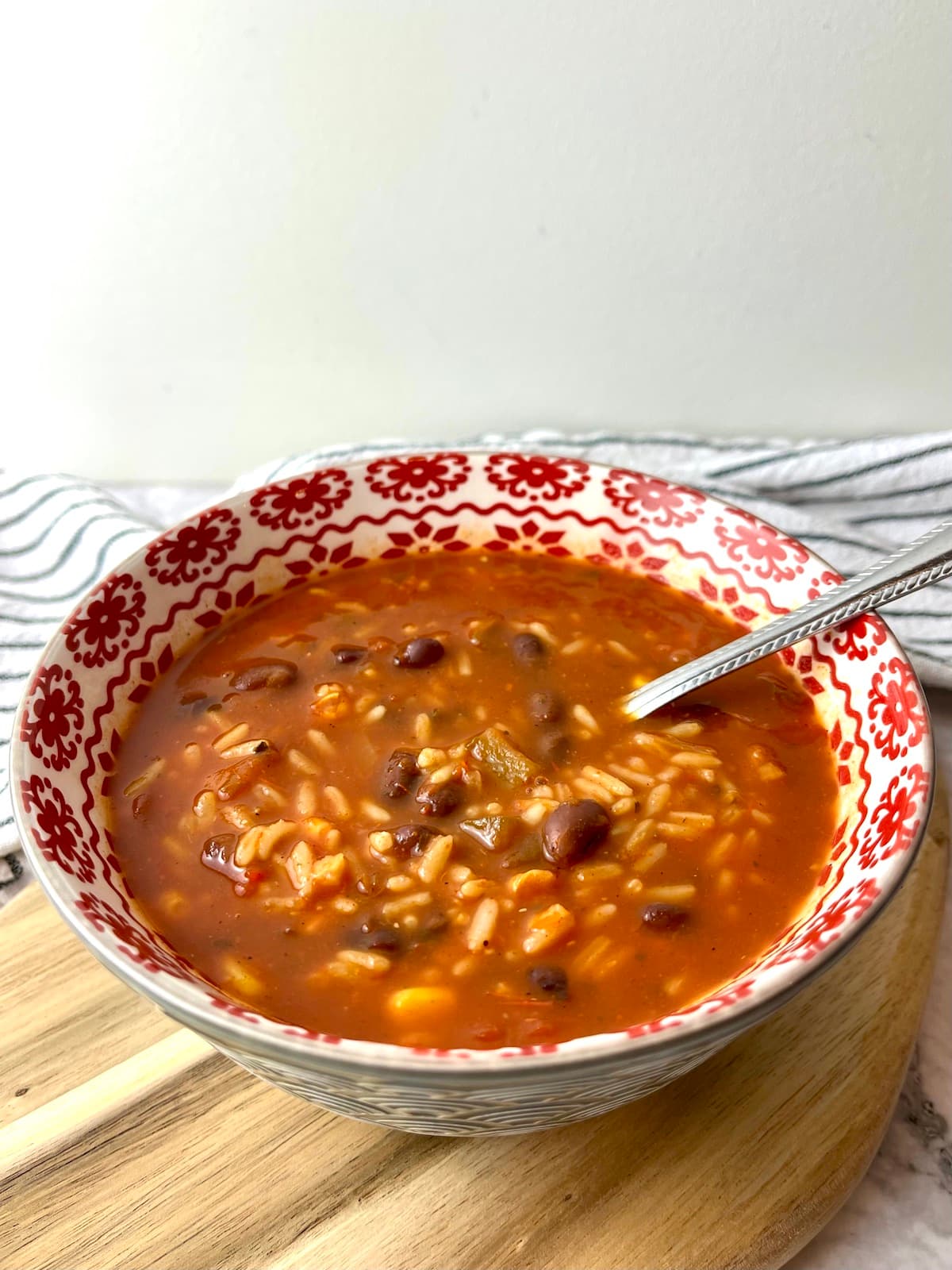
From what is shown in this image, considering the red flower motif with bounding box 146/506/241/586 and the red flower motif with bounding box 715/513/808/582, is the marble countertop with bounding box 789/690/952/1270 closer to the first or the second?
the red flower motif with bounding box 715/513/808/582

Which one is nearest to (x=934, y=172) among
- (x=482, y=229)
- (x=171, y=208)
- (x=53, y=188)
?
(x=482, y=229)

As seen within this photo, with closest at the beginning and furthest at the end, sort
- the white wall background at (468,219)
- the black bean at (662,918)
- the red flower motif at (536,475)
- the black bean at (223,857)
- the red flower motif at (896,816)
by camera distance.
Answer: the red flower motif at (896,816)
the black bean at (662,918)
the black bean at (223,857)
the red flower motif at (536,475)
the white wall background at (468,219)

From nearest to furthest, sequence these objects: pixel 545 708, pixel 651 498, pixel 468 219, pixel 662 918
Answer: pixel 662 918
pixel 545 708
pixel 651 498
pixel 468 219

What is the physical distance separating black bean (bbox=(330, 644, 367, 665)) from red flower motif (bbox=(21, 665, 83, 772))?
0.59 metres

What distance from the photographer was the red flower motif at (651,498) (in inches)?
126

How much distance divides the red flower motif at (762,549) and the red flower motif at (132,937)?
1631 mm

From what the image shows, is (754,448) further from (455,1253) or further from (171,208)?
(455,1253)

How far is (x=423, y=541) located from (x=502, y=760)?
93 cm

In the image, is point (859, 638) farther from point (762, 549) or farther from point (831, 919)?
point (831, 919)

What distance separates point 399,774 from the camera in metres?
2.57

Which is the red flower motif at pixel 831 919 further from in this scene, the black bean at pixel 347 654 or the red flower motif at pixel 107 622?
the red flower motif at pixel 107 622

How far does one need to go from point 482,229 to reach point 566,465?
0.99 meters

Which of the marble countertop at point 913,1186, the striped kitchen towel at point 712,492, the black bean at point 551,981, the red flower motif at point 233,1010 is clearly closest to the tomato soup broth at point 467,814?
the black bean at point 551,981

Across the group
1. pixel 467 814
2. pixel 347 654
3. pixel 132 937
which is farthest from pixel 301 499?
pixel 132 937
